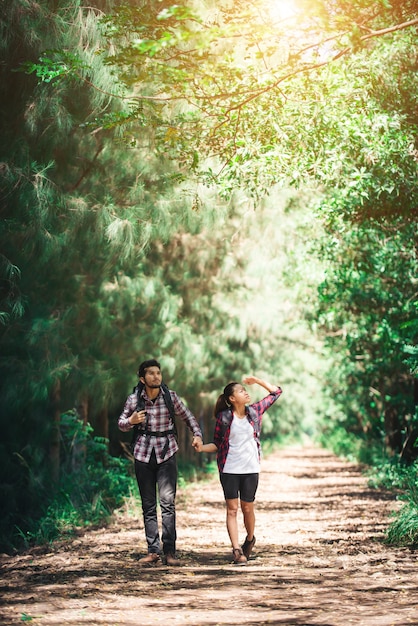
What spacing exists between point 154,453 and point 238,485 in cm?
88

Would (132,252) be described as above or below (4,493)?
above

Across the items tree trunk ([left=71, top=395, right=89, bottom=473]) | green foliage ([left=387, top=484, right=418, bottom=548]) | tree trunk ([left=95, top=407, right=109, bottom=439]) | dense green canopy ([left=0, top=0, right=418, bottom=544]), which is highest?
dense green canopy ([left=0, top=0, right=418, bottom=544])

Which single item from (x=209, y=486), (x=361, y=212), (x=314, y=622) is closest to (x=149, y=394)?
(x=314, y=622)

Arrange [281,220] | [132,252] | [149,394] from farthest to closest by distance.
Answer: [281,220], [132,252], [149,394]

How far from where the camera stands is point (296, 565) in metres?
8.11

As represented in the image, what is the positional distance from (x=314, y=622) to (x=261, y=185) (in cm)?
570

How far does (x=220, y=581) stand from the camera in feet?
23.2

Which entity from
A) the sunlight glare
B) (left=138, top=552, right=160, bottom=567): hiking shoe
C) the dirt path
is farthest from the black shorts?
the sunlight glare

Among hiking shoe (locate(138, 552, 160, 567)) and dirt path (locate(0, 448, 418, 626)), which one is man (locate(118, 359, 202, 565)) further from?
dirt path (locate(0, 448, 418, 626))

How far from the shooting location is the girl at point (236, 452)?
8016 mm

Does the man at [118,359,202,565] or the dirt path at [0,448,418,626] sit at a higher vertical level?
the man at [118,359,202,565]

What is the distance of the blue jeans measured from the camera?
7.93 meters

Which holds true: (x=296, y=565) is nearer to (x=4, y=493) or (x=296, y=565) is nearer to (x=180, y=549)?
(x=180, y=549)

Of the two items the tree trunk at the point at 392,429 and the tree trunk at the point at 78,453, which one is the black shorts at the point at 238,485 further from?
the tree trunk at the point at 392,429
